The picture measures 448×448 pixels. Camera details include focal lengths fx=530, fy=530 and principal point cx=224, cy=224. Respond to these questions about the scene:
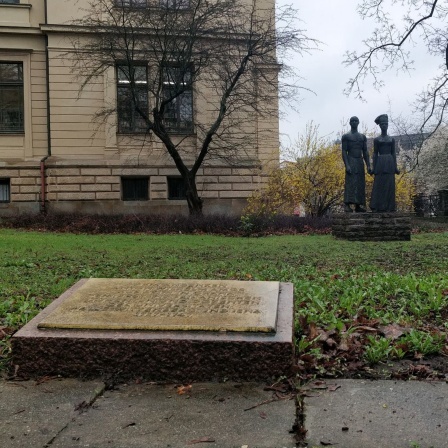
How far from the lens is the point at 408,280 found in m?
6.63

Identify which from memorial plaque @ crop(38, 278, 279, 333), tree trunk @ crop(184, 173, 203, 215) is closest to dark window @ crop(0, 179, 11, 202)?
tree trunk @ crop(184, 173, 203, 215)

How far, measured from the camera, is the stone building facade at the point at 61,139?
25.0 meters

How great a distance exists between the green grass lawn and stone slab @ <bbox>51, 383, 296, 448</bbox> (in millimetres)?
715

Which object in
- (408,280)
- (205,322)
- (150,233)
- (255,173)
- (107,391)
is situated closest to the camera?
(107,391)

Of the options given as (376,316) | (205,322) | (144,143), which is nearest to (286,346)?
(205,322)

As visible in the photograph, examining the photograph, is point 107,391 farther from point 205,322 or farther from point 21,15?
point 21,15

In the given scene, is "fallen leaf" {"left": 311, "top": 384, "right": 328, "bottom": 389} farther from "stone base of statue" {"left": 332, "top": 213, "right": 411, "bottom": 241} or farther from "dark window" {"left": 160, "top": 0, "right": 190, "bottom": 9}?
"dark window" {"left": 160, "top": 0, "right": 190, "bottom": 9}

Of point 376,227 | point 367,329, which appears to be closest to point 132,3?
point 376,227

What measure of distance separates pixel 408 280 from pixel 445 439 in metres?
4.19

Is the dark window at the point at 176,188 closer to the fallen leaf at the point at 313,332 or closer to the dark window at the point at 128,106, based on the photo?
the dark window at the point at 128,106

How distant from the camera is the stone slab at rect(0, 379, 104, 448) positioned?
8.84ft

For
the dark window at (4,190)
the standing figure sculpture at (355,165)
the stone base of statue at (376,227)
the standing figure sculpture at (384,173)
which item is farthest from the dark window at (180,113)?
the stone base of statue at (376,227)

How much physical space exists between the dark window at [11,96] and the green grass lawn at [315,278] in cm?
1394

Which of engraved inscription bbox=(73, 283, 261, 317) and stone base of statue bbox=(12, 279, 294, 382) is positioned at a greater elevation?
engraved inscription bbox=(73, 283, 261, 317)
